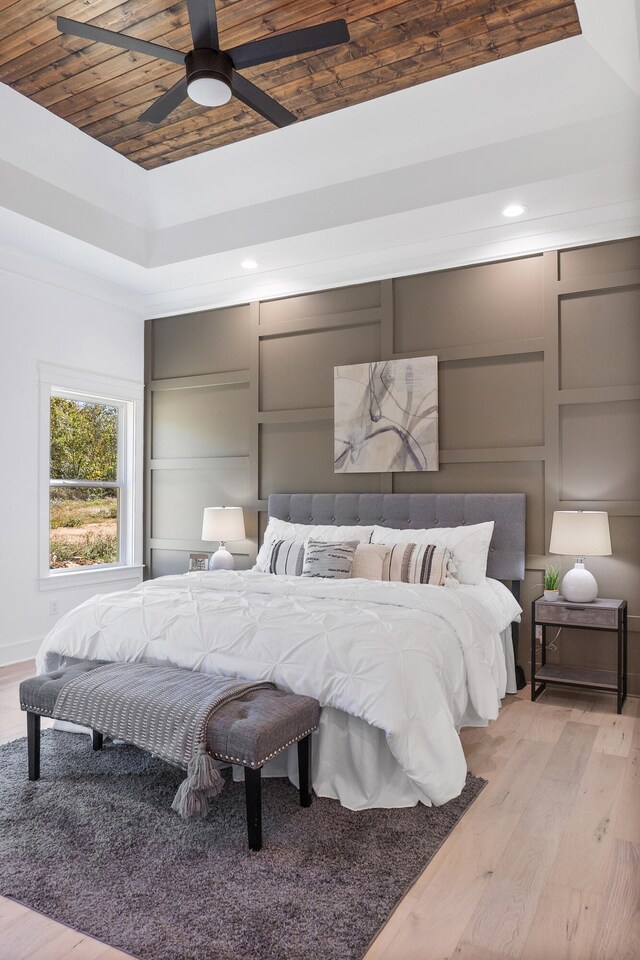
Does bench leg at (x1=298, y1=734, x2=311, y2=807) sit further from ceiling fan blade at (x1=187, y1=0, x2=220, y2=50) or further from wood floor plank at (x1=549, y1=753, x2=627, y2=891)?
ceiling fan blade at (x1=187, y1=0, x2=220, y2=50)

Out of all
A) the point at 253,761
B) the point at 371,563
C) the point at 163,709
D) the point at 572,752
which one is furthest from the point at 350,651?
the point at 371,563

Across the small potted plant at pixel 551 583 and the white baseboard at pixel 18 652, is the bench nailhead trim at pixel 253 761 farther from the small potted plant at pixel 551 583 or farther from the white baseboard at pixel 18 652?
the white baseboard at pixel 18 652

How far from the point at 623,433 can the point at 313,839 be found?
9.57 feet

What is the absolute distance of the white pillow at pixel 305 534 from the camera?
439cm

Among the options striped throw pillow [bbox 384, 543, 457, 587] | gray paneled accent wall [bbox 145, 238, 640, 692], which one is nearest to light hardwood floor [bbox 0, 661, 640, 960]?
striped throw pillow [bbox 384, 543, 457, 587]

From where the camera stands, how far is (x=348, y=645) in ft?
8.43

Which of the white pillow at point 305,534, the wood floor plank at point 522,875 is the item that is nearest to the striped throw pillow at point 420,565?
the white pillow at point 305,534

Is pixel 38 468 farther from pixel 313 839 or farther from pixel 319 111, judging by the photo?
pixel 313 839

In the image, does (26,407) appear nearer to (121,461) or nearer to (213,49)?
(121,461)

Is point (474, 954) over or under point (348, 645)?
under

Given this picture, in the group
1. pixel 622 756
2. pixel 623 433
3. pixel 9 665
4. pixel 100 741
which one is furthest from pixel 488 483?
pixel 9 665

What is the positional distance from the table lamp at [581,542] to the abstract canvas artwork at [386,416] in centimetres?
103

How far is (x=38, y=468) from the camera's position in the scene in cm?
478

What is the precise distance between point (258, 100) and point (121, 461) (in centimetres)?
354
